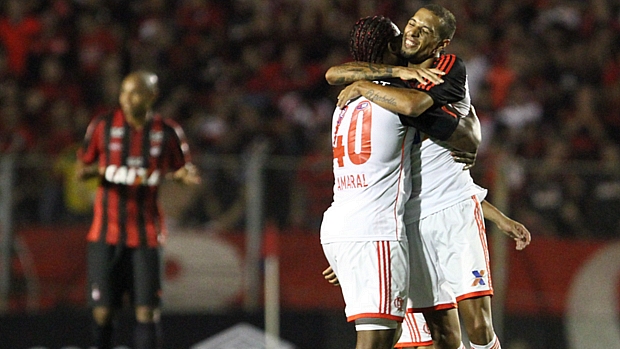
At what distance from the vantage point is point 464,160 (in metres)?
5.24

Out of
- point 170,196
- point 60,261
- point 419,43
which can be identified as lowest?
point 60,261

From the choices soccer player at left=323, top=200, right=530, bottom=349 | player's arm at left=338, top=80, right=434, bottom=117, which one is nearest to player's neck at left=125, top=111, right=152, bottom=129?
soccer player at left=323, top=200, right=530, bottom=349

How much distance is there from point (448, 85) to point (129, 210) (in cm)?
330

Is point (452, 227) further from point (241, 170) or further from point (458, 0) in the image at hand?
point (458, 0)

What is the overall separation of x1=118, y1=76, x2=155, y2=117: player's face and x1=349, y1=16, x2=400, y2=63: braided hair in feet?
9.50

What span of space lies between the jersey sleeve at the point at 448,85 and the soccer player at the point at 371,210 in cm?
7

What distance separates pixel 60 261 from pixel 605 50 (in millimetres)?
7559

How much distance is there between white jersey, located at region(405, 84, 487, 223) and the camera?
517 cm

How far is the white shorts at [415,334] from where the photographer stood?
541 cm

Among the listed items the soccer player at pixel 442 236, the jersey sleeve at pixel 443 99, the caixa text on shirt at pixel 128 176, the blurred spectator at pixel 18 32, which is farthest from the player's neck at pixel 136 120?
the blurred spectator at pixel 18 32

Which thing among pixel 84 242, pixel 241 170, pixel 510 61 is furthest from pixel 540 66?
pixel 84 242

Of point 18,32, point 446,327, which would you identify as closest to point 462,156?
point 446,327

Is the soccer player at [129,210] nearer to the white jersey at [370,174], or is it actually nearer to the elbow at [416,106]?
the white jersey at [370,174]

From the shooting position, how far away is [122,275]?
24.0 feet
